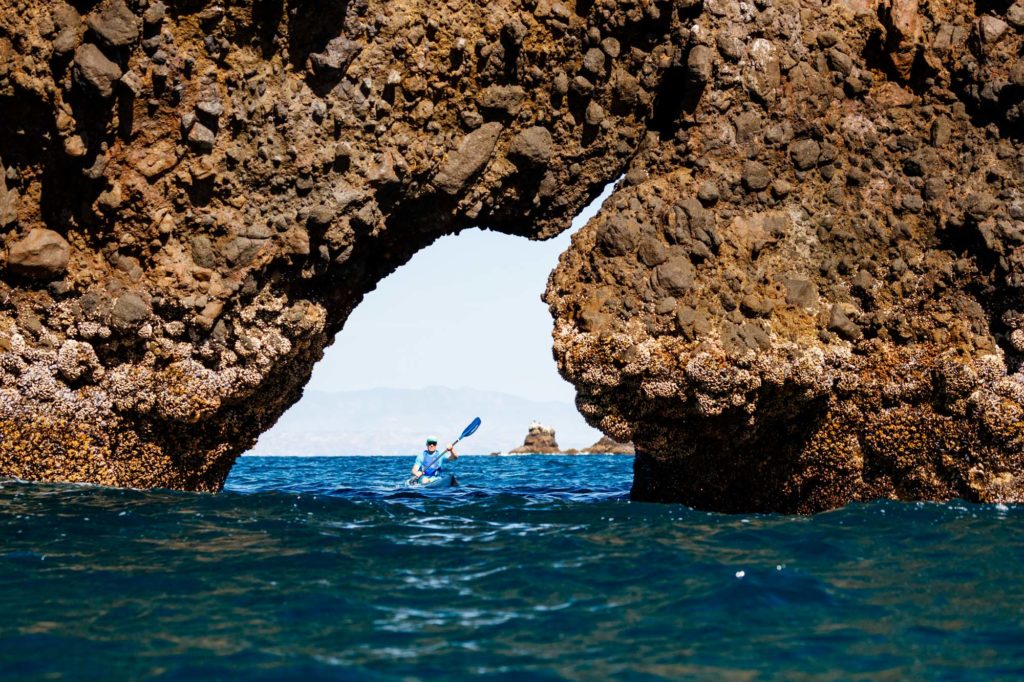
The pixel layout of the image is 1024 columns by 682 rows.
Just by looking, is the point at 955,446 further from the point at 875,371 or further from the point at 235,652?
the point at 235,652

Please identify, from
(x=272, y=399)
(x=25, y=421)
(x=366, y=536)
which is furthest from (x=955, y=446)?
(x=25, y=421)

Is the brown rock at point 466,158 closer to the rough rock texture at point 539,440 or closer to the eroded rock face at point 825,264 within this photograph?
the eroded rock face at point 825,264

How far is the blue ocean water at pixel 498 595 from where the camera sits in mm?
5859

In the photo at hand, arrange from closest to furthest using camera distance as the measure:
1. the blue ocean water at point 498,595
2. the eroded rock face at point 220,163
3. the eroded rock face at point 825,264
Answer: the blue ocean water at point 498,595 → the eroded rock face at point 220,163 → the eroded rock face at point 825,264

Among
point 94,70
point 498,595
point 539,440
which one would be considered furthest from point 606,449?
point 498,595

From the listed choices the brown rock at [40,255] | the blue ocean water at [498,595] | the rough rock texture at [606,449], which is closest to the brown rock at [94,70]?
the brown rock at [40,255]

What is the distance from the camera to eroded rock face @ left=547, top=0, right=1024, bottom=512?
36.6 feet

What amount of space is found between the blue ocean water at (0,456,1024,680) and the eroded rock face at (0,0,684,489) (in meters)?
1.41

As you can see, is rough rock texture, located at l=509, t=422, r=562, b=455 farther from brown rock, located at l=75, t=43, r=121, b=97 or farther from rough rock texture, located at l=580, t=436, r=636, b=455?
brown rock, located at l=75, t=43, r=121, b=97

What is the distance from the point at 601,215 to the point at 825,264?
2.72 meters

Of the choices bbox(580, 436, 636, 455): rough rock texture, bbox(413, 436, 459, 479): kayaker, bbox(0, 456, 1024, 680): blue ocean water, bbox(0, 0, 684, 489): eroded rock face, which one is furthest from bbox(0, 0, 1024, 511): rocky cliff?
bbox(580, 436, 636, 455): rough rock texture

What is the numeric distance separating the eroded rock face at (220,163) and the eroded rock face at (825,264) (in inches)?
47.8

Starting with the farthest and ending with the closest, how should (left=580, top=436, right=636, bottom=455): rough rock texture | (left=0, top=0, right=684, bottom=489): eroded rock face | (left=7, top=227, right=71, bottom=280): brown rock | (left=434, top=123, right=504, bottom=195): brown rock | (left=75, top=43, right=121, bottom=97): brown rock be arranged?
(left=580, top=436, right=636, bottom=455): rough rock texture
(left=434, top=123, right=504, bottom=195): brown rock
(left=7, top=227, right=71, bottom=280): brown rock
(left=0, top=0, right=684, bottom=489): eroded rock face
(left=75, top=43, right=121, bottom=97): brown rock

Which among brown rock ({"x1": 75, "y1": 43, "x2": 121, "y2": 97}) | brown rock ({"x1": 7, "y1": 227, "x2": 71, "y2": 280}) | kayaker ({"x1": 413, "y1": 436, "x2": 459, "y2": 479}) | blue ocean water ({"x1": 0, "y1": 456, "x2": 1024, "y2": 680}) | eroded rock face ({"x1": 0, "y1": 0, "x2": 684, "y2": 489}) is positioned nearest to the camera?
blue ocean water ({"x1": 0, "y1": 456, "x2": 1024, "y2": 680})
